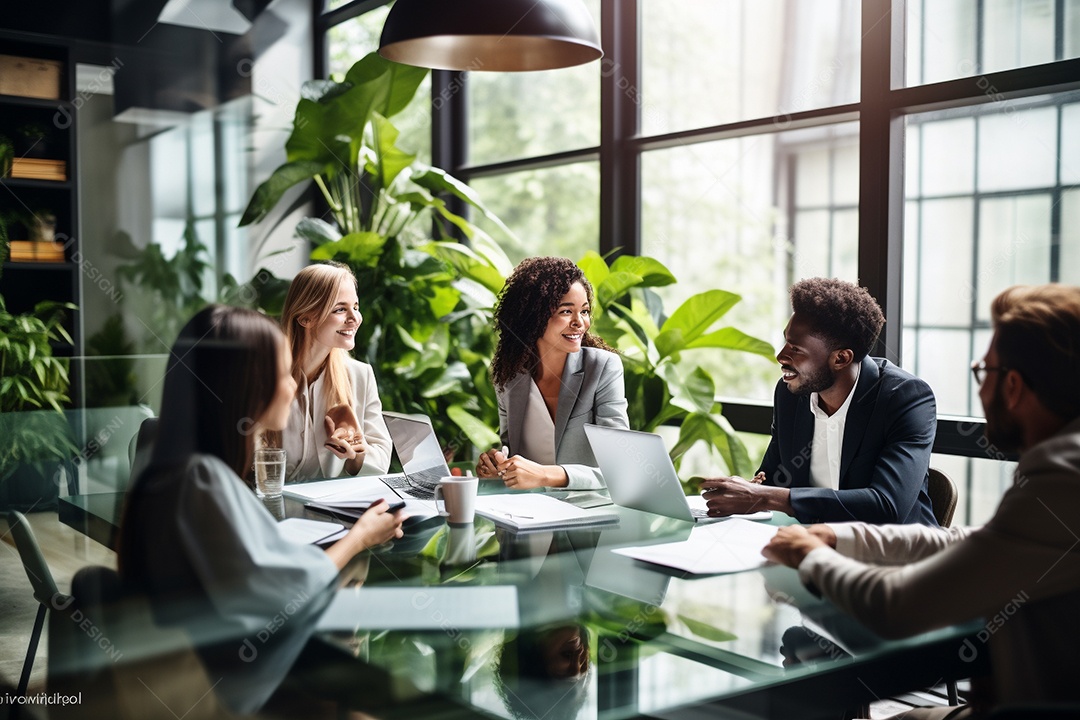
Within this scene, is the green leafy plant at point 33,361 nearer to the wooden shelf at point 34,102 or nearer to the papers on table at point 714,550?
the wooden shelf at point 34,102

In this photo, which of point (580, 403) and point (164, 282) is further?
point (164, 282)

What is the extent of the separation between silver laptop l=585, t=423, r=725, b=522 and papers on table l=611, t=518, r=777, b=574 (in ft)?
0.35

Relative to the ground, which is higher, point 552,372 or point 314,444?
point 552,372

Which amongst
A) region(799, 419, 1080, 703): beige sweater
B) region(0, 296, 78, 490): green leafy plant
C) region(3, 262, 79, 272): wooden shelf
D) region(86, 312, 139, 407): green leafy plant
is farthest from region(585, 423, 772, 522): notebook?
region(3, 262, 79, 272): wooden shelf

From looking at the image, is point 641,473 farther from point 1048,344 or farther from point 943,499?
point 1048,344

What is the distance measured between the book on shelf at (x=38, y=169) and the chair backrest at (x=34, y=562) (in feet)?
10.3

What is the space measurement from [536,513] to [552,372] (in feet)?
3.07

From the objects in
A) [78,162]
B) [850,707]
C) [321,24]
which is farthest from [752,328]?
[850,707]

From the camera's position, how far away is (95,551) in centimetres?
161

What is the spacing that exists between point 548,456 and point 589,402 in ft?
0.69

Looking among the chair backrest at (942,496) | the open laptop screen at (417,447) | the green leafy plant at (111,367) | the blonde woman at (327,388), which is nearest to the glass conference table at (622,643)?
the open laptop screen at (417,447)

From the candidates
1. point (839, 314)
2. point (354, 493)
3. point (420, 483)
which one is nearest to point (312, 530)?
point (354, 493)

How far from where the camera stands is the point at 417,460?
2.35m

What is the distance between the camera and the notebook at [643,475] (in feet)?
6.52
